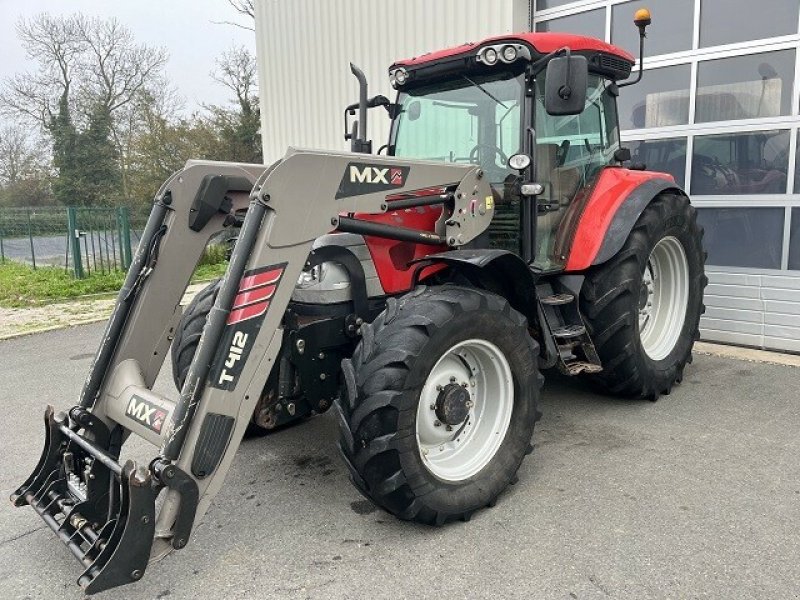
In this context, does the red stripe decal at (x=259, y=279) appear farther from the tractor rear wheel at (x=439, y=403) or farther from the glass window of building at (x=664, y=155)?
the glass window of building at (x=664, y=155)

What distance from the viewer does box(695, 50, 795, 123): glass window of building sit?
5672 millimetres

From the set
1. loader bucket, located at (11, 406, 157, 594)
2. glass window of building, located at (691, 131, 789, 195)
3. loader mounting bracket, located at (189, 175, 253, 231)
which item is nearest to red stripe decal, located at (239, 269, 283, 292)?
loader bucket, located at (11, 406, 157, 594)

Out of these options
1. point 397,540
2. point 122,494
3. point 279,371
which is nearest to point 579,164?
point 279,371

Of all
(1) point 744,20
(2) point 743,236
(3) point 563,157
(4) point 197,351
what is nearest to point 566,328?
(3) point 563,157

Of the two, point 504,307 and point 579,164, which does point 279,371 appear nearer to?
point 504,307

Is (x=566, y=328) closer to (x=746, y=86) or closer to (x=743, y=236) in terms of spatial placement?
(x=743, y=236)

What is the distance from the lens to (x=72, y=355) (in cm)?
657

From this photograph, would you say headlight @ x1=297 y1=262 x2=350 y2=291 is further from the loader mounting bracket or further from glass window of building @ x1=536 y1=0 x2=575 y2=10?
glass window of building @ x1=536 y1=0 x2=575 y2=10

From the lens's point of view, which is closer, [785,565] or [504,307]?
[785,565]

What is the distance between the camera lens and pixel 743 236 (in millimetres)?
6094

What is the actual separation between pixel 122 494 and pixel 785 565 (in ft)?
8.43

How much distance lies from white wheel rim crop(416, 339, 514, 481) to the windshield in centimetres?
124

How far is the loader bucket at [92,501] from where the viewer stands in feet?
7.29

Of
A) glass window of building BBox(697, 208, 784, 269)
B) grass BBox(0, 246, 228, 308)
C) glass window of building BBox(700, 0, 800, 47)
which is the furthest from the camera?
grass BBox(0, 246, 228, 308)
